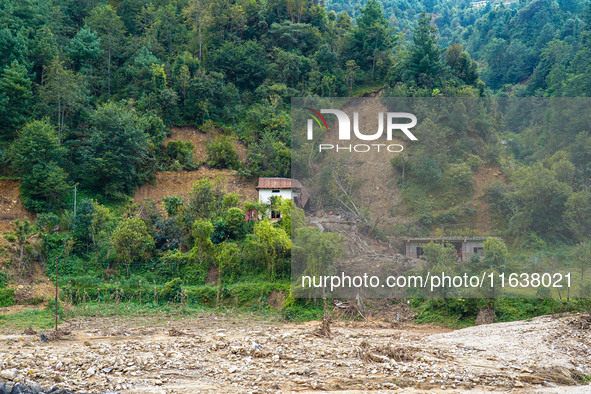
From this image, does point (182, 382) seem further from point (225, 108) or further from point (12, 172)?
point (225, 108)

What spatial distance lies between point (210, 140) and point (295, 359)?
20002 millimetres

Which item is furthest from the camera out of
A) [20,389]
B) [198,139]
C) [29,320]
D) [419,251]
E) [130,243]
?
[198,139]

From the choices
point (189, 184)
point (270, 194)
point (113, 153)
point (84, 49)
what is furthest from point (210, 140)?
point (84, 49)

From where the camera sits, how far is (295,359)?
1257 cm

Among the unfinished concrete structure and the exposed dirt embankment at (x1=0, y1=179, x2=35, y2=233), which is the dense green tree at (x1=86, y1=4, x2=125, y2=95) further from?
the unfinished concrete structure

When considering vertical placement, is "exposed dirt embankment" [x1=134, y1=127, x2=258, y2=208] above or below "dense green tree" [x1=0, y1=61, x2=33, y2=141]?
below

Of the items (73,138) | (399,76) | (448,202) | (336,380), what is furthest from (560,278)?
(73,138)

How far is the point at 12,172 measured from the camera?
82.8ft

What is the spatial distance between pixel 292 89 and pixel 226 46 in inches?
206

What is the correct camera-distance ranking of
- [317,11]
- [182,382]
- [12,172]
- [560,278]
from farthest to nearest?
[317,11], [12,172], [560,278], [182,382]

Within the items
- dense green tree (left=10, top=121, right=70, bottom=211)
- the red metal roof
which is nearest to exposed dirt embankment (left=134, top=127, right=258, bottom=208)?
the red metal roof

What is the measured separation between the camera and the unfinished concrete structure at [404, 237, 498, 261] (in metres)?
19.9

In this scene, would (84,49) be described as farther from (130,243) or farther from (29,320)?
(29,320)

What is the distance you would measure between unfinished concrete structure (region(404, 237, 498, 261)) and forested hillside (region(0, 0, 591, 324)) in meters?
0.49
